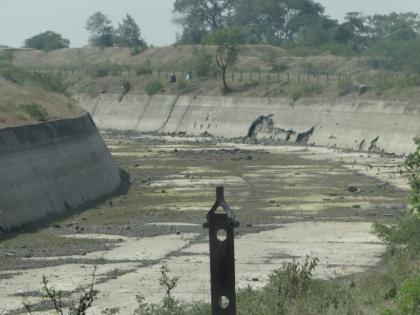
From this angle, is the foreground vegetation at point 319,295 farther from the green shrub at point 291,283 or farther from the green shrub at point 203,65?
the green shrub at point 203,65

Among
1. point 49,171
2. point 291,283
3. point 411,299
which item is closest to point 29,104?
point 49,171

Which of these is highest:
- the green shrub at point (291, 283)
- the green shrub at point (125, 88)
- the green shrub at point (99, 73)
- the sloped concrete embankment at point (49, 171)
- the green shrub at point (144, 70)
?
the green shrub at point (291, 283)

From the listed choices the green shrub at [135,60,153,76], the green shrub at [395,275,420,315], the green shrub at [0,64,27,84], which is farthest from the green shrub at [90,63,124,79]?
the green shrub at [395,275,420,315]

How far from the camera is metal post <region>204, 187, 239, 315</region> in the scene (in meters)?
15.0

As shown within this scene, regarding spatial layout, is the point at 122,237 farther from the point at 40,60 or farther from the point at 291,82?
the point at 40,60

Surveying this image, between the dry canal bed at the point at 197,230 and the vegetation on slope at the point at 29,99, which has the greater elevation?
the vegetation on slope at the point at 29,99

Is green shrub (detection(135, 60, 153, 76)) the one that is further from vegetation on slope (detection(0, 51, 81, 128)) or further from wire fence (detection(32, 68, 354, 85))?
vegetation on slope (detection(0, 51, 81, 128))

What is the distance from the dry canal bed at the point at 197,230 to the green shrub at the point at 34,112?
19.5 ft

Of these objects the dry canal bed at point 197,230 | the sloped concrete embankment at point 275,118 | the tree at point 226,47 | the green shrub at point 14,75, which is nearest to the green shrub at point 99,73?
the sloped concrete embankment at point 275,118

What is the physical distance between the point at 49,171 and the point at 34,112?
9.95 m

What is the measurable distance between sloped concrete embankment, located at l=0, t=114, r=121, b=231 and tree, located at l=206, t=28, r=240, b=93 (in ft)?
219

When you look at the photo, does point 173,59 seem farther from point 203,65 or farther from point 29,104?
Answer: point 29,104

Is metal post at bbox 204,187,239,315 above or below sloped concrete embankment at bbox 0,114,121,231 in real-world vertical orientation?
above

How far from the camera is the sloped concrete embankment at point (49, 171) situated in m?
49.7
